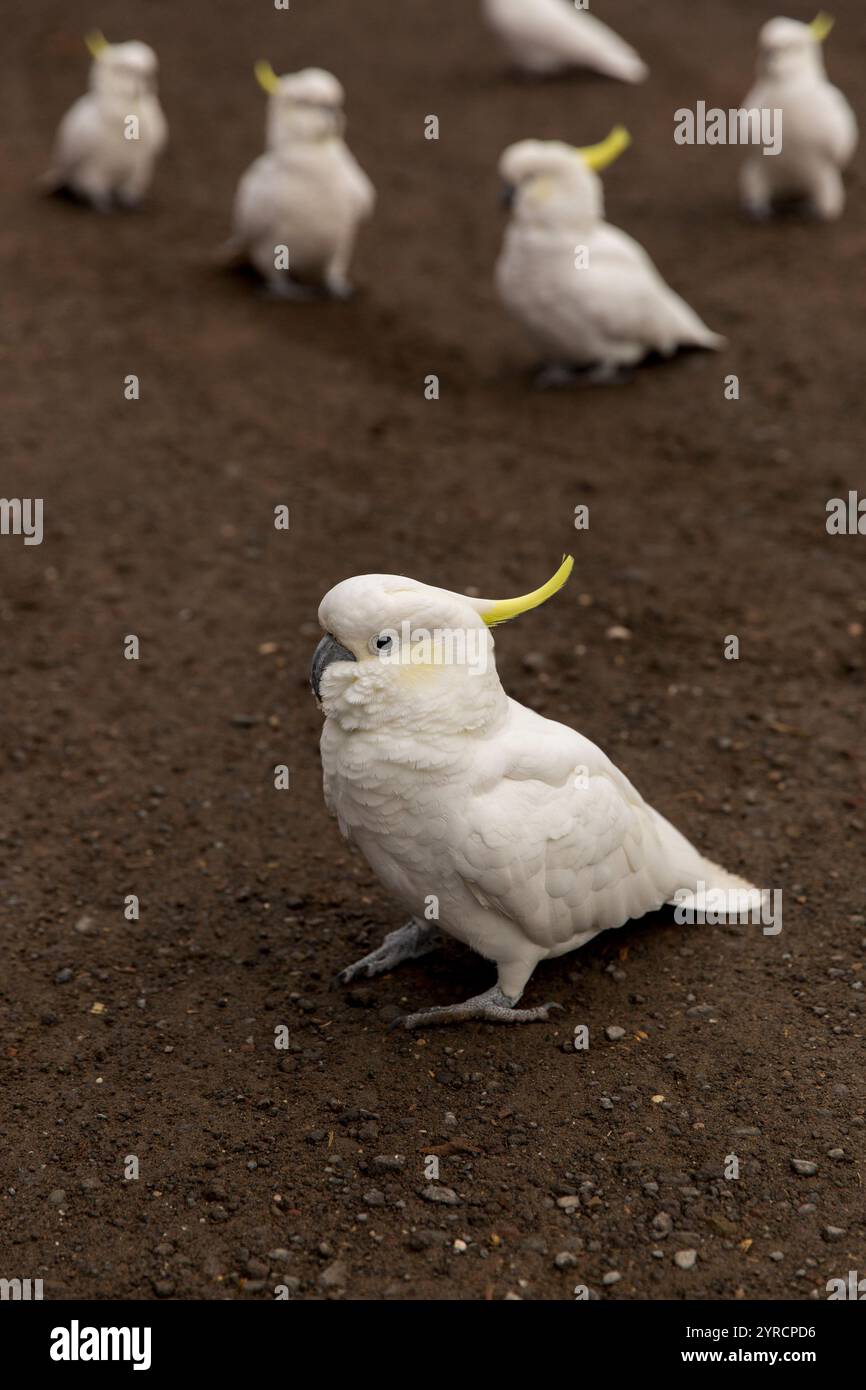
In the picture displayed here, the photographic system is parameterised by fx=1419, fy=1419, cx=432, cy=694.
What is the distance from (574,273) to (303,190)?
5.28 feet

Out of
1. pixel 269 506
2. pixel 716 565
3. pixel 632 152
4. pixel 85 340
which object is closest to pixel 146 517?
pixel 269 506

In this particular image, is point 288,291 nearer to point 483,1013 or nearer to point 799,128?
point 799,128

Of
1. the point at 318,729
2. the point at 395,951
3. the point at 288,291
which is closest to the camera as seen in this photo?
the point at 395,951

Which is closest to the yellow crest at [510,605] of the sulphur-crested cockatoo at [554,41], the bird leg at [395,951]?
the bird leg at [395,951]

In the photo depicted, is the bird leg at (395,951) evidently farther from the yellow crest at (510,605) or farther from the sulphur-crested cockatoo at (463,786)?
the yellow crest at (510,605)

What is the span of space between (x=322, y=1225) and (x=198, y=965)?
0.97 m

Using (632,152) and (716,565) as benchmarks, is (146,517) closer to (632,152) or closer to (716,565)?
(716,565)

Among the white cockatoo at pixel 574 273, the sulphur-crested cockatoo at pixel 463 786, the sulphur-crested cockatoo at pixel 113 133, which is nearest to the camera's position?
the sulphur-crested cockatoo at pixel 463 786

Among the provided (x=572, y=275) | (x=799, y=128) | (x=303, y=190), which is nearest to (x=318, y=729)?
(x=572, y=275)

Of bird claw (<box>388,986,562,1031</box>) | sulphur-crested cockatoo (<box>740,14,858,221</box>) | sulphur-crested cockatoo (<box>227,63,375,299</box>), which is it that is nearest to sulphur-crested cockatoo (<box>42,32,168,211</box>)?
sulphur-crested cockatoo (<box>227,63,375,299</box>)

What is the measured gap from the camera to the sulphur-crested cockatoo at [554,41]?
10852mm

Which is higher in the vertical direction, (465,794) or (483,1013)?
(465,794)

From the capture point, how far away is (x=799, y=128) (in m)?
8.12

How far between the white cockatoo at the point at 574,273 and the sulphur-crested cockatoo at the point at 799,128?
6.40 feet
